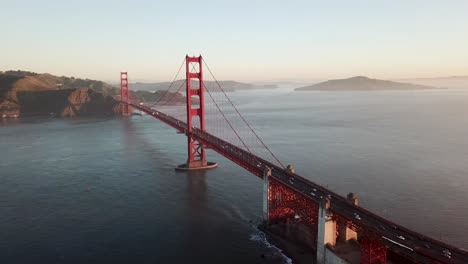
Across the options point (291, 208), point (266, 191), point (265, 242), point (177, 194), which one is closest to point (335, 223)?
point (291, 208)

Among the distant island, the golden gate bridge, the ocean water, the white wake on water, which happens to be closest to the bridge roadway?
the golden gate bridge

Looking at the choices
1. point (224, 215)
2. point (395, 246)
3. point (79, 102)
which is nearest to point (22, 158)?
point (224, 215)

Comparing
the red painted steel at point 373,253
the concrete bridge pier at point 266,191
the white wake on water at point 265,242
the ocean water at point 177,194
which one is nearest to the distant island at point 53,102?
the ocean water at point 177,194

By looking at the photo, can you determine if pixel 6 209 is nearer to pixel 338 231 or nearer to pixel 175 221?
pixel 175 221

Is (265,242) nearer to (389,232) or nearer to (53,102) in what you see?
(389,232)

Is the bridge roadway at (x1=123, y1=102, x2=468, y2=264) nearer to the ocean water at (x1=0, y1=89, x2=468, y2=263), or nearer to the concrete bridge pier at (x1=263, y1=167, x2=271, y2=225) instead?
the concrete bridge pier at (x1=263, y1=167, x2=271, y2=225)

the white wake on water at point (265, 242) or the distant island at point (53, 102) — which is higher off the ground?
the distant island at point (53, 102)

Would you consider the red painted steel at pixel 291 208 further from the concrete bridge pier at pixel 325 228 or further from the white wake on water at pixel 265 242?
the concrete bridge pier at pixel 325 228

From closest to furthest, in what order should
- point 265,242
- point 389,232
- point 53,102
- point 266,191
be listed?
point 389,232
point 265,242
point 266,191
point 53,102
